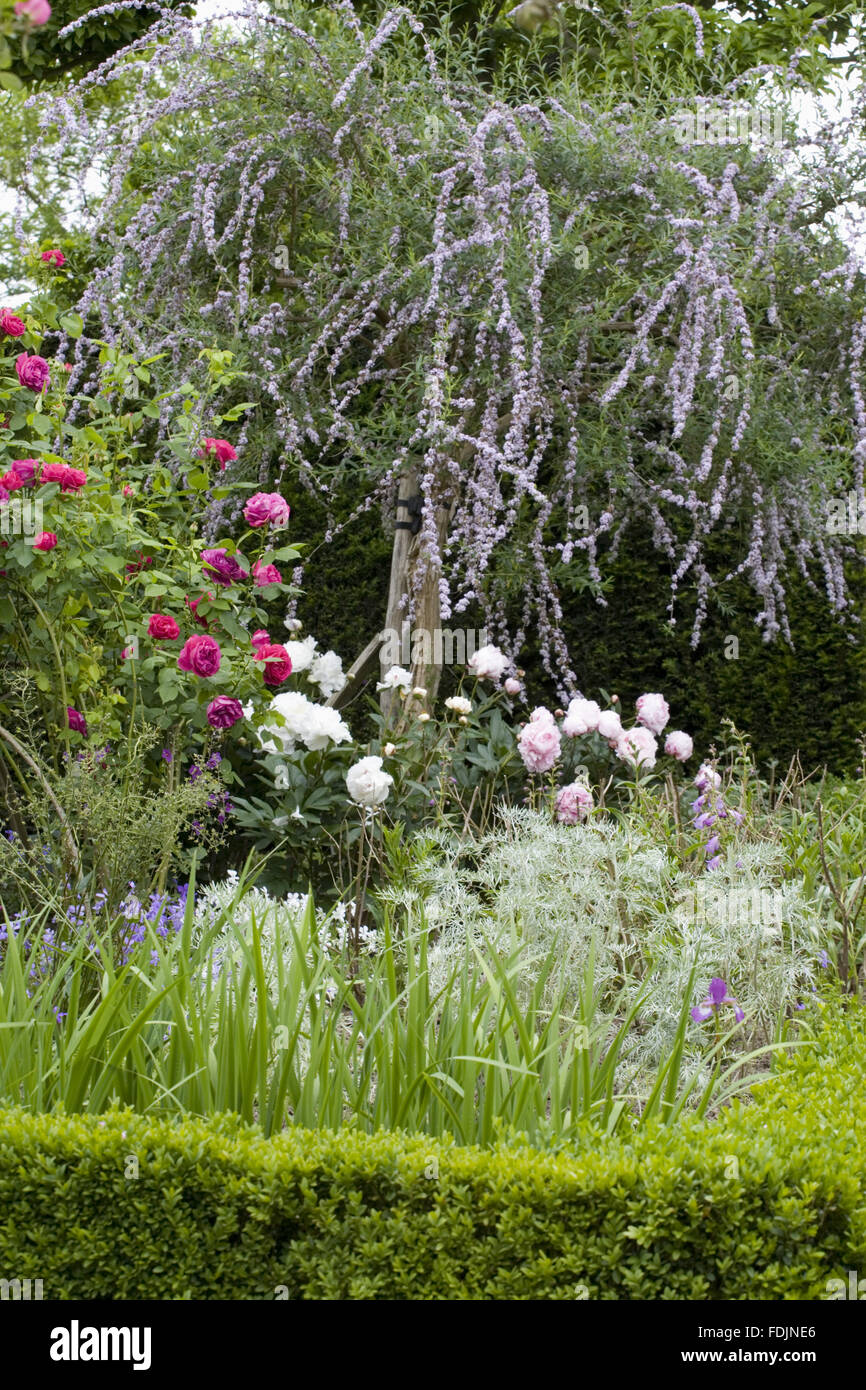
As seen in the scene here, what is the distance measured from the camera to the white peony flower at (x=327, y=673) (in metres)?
5.34

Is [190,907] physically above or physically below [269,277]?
below

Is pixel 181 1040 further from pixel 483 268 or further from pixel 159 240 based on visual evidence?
pixel 159 240

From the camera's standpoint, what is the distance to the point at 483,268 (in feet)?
15.3

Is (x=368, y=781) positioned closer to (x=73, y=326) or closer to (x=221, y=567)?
(x=221, y=567)

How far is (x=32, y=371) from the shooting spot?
4.21 meters

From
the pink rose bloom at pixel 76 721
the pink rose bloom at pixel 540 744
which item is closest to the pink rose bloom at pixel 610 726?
the pink rose bloom at pixel 540 744

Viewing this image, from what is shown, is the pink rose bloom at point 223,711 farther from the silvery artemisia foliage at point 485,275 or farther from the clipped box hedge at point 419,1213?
the clipped box hedge at point 419,1213

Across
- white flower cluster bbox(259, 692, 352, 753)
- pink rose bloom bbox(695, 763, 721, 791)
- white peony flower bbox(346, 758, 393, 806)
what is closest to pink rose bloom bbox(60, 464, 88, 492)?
white flower cluster bbox(259, 692, 352, 753)

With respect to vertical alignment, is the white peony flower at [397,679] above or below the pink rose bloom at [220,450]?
below

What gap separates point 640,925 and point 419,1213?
1.74m

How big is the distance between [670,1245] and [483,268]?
356 centimetres

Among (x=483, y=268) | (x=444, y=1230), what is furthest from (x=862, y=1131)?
(x=483, y=268)

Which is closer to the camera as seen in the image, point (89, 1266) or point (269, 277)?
point (89, 1266)

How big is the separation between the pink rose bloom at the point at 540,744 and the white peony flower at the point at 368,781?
0.58 m
